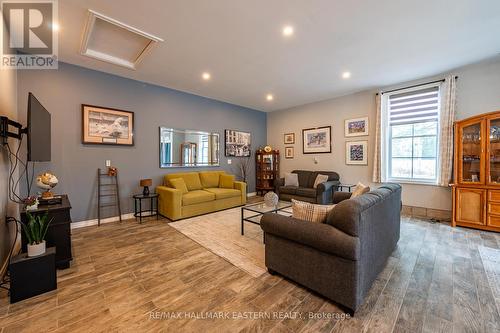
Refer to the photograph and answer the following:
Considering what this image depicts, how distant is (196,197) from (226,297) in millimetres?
2637

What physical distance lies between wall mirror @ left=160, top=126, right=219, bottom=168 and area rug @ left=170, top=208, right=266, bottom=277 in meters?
1.52

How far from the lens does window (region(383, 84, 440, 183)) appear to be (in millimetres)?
4121

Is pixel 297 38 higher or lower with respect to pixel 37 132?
higher

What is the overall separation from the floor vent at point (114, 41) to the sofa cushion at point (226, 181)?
3.03m

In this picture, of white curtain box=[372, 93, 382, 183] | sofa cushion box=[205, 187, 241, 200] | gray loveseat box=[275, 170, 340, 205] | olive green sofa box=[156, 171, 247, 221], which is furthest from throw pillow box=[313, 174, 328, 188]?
sofa cushion box=[205, 187, 241, 200]

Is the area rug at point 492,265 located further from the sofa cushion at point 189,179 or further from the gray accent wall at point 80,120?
the gray accent wall at point 80,120

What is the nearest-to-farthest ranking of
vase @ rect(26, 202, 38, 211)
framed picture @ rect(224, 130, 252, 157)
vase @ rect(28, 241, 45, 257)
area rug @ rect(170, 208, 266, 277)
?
vase @ rect(28, 241, 45, 257) < vase @ rect(26, 202, 38, 211) < area rug @ rect(170, 208, 266, 277) < framed picture @ rect(224, 130, 252, 157)

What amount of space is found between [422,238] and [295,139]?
13.1ft

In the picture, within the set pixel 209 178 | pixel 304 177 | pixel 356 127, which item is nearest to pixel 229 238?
pixel 209 178

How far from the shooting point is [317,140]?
5.81 meters

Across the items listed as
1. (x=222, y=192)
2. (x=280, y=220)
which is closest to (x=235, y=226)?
(x=222, y=192)

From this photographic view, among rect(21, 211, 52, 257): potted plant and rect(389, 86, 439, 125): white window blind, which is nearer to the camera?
rect(21, 211, 52, 257): potted plant

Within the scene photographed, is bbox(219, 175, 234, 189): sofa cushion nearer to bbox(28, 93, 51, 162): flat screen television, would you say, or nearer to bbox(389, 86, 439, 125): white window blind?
bbox(28, 93, 51, 162): flat screen television

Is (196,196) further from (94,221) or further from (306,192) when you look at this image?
(306,192)
